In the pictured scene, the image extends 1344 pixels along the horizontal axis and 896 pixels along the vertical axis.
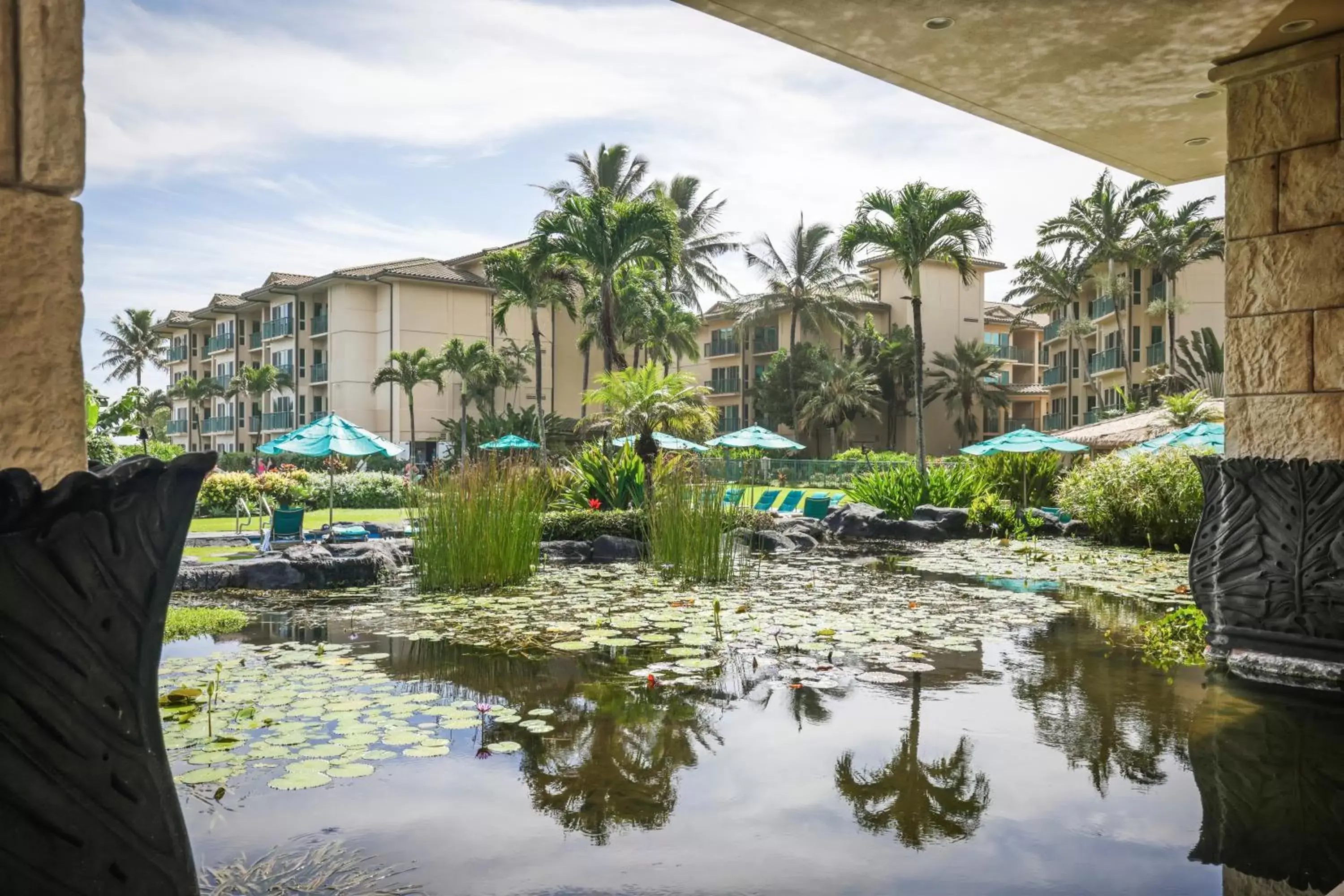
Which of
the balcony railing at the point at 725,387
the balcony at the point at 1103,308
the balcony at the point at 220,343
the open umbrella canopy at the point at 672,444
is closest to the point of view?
the open umbrella canopy at the point at 672,444

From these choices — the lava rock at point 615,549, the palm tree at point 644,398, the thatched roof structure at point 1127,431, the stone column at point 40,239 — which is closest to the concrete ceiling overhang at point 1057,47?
the stone column at point 40,239

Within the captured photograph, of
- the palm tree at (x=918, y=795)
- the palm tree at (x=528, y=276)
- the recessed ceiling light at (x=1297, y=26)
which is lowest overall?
the palm tree at (x=918, y=795)

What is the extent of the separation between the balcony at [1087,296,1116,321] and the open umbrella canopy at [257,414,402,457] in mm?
26997

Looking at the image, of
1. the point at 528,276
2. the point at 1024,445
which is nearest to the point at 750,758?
the point at 1024,445

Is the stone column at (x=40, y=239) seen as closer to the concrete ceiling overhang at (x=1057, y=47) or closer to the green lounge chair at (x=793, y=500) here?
the concrete ceiling overhang at (x=1057, y=47)

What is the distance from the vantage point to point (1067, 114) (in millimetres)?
5270

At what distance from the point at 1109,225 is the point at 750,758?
3098cm

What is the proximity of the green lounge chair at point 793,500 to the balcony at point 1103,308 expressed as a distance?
14.7m

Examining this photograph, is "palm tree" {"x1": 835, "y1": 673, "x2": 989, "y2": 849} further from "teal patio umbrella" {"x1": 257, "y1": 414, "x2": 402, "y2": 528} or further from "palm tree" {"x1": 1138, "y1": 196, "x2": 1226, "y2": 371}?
"palm tree" {"x1": 1138, "y1": 196, "x2": 1226, "y2": 371}

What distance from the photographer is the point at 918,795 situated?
3057 mm

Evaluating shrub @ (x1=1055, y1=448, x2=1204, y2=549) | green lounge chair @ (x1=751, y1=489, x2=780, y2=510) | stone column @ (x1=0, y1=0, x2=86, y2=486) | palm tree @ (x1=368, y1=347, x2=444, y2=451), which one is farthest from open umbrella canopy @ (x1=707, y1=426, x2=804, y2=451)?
stone column @ (x1=0, y1=0, x2=86, y2=486)

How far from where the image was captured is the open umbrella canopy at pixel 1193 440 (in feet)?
41.4

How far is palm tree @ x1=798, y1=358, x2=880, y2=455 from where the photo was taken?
32719mm

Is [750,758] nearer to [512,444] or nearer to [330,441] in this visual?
[330,441]
